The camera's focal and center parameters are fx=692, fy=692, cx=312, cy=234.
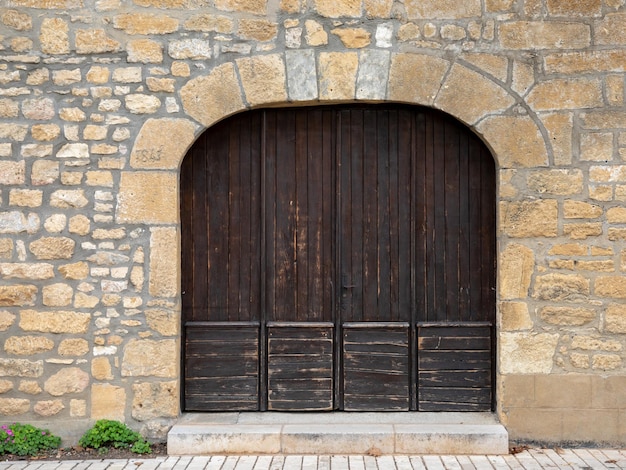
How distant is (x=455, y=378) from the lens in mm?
5047

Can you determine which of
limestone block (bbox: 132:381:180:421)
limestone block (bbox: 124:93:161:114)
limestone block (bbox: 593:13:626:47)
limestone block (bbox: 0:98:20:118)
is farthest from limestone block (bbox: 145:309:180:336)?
limestone block (bbox: 593:13:626:47)

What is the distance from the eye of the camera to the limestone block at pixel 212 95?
4805mm

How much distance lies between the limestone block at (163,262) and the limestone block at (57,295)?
22.2 inches

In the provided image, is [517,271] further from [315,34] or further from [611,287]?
[315,34]

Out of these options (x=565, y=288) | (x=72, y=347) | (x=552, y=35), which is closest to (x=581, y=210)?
(x=565, y=288)

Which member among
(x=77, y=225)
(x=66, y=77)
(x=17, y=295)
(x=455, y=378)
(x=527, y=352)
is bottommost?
(x=455, y=378)

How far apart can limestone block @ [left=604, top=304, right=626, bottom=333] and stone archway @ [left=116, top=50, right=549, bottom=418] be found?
1.13 metres

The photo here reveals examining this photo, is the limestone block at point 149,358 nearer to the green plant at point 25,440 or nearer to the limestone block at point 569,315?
the green plant at point 25,440

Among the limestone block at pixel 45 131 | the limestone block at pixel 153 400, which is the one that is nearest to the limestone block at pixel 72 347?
the limestone block at pixel 153 400

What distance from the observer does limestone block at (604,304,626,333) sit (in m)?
4.74

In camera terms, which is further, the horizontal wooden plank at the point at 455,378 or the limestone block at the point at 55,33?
the horizontal wooden plank at the point at 455,378

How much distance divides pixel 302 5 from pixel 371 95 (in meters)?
0.79

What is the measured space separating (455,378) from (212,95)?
2.67 m

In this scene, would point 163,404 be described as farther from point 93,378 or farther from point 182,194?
point 182,194
